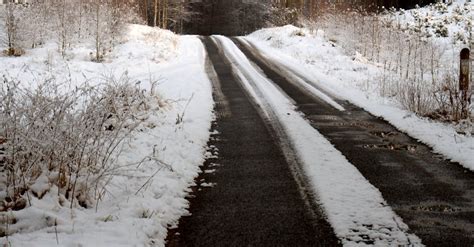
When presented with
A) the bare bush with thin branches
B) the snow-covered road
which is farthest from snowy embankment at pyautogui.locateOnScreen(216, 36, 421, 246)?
the bare bush with thin branches

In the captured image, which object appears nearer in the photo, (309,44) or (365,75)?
(365,75)

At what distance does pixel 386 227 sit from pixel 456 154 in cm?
296

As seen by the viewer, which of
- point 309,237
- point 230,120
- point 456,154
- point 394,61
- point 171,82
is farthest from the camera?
point 394,61

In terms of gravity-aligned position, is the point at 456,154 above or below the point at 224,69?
below

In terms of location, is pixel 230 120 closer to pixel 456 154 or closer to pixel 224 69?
pixel 456 154

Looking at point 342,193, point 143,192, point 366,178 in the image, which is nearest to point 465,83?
point 366,178

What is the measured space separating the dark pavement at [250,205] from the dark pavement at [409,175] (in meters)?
0.95

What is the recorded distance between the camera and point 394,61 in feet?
63.3

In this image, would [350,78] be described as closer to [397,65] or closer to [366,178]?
[397,65]

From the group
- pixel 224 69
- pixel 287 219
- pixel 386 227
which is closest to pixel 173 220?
pixel 287 219

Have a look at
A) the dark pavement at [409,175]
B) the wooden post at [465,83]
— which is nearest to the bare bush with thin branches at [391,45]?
the wooden post at [465,83]

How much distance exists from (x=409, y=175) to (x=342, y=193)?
122 centimetres

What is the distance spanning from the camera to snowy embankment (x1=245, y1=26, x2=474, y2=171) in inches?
275

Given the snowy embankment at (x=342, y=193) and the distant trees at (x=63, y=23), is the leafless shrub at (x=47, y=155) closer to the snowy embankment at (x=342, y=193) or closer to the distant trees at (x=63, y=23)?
the snowy embankment at (x=342, y=193)
